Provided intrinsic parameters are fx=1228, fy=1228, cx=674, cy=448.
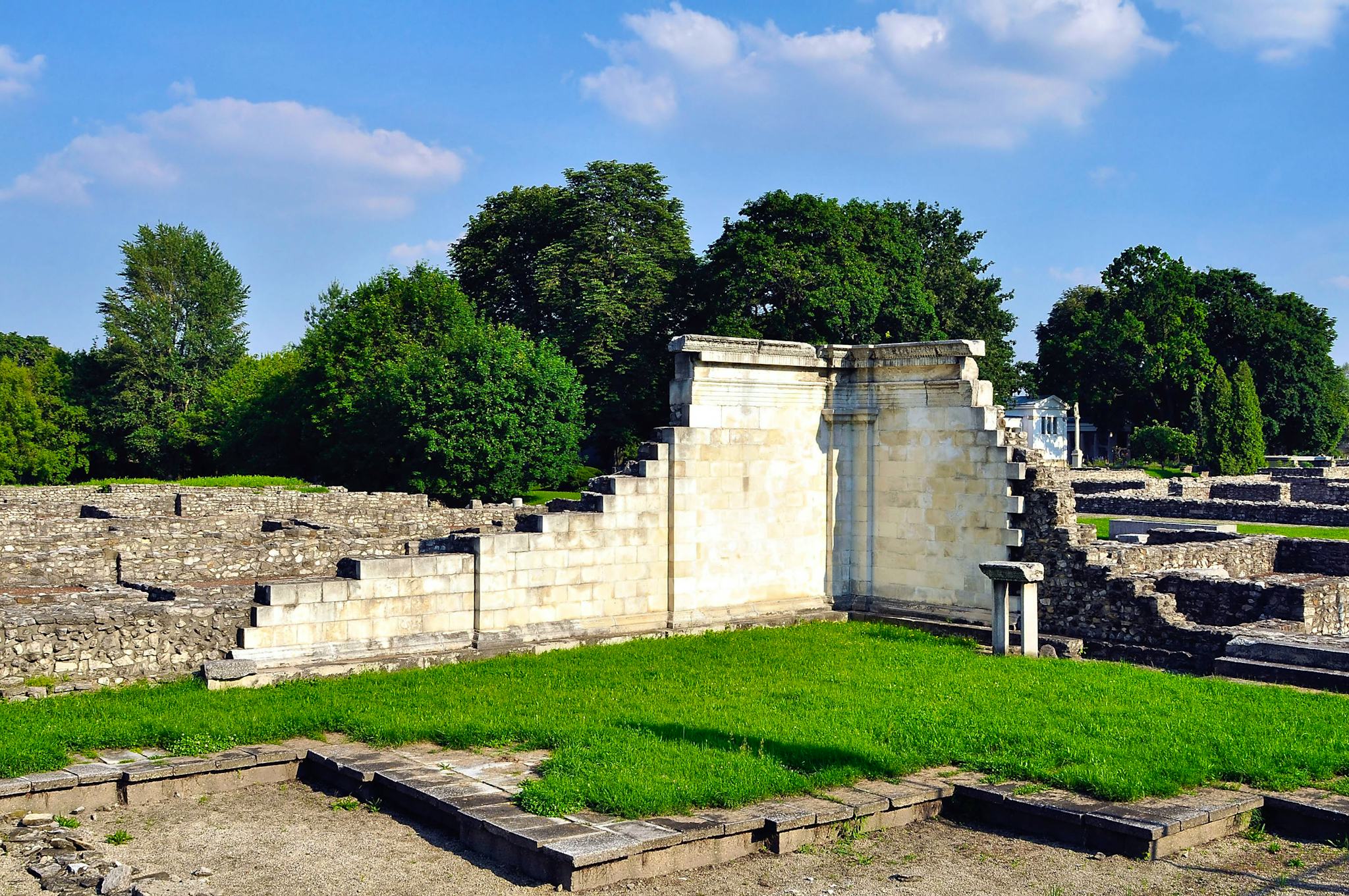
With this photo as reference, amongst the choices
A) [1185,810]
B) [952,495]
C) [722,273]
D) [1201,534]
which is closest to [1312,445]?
[722,273]

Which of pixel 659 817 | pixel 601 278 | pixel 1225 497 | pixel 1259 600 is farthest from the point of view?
pixel 601 278

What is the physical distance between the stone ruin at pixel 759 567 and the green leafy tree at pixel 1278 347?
5939 cm

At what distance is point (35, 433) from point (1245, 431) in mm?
57935

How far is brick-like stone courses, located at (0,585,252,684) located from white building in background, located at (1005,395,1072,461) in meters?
58.9

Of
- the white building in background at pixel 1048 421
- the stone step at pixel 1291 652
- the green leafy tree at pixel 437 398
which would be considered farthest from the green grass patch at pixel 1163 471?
the stone step at pixel 1291 652

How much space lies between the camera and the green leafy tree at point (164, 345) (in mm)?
62812

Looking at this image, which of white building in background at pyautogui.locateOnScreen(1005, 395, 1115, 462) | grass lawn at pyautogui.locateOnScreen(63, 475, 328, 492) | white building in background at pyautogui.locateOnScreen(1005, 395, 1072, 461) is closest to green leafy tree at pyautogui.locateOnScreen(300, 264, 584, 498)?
grass lawn at pyautogui.locateOnScreen(63, 475, 328, 492)

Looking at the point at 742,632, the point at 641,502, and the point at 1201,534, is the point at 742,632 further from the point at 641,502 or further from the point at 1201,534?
the point at 1201,534

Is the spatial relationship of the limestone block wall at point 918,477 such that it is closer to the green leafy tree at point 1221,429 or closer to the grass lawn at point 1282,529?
the grass lawn at point 1282,529

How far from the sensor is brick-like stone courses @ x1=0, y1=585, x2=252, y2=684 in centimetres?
1212

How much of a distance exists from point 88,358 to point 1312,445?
236 ft

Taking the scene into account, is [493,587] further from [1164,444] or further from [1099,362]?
[1099,362]

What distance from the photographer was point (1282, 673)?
13.4 metres

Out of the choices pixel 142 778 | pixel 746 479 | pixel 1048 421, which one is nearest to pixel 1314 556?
pixel 746 479
